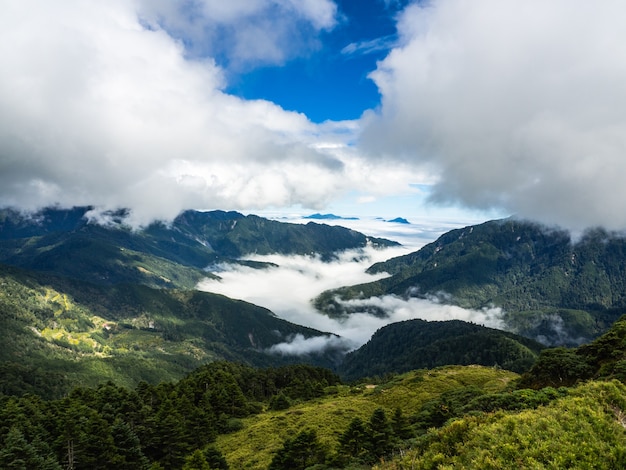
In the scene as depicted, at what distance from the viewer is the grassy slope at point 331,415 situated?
71438mm

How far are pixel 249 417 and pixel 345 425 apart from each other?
128 ft

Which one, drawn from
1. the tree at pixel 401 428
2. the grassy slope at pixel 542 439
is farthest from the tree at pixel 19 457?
the grassy slope at pixel 542 439

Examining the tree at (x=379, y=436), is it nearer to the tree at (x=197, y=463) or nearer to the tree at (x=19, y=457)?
the tree at (x=197, y=463)

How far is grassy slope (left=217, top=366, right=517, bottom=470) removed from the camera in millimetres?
71438

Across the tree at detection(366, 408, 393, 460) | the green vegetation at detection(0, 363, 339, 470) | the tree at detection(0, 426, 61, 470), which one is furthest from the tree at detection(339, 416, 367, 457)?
the tree at detection(0, 426, 61, 470)

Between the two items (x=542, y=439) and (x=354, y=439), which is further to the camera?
(x=354, y=439)

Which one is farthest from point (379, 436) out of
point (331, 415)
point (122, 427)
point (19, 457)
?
point (19, 457)

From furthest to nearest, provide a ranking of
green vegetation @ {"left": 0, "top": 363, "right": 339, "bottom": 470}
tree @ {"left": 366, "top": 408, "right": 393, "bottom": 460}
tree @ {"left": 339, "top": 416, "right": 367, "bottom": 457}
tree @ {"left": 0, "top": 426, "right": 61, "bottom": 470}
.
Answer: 1. green vegetation @ {"left": 0, "top": 363, "right": 339, "bottom": 470}
2. tree @ {"left": 0, "top": 426, "right": 61, "bottom": 470}
3. tree @ {"left": 339, "top": 416, "right": 367, "bottom": 457}
4. tree @ {"left": 366, "top": 408, "right": 393, "bottom": 460}

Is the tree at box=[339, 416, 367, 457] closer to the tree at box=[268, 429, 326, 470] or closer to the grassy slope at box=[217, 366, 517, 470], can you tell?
the tree at box=[268, 429, 326, 470]

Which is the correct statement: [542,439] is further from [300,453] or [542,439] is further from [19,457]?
[19,457]

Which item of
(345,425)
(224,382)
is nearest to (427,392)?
(345,425)

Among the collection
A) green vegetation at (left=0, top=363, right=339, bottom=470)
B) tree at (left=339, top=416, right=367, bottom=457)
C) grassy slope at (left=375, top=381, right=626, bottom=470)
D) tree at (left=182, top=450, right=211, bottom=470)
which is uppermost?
grassy slope at (left=375, top=381, right=626, bottom=470)

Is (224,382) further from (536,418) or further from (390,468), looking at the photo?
(536,418)

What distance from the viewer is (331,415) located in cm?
8438
